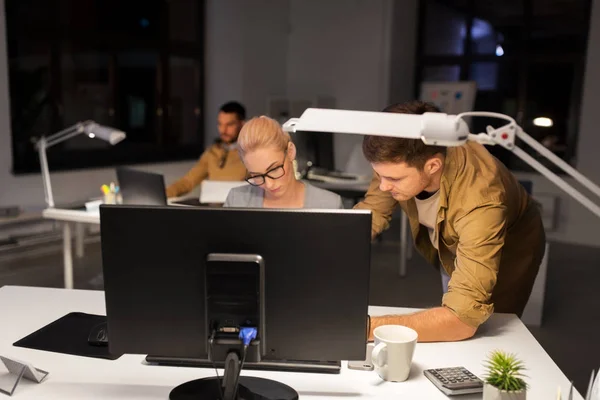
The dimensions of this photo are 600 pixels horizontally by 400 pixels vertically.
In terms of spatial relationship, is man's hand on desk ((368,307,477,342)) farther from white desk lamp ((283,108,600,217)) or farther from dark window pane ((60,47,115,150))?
dark window pane ((60,47,115,150))

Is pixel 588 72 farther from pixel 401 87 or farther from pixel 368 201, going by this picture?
pixel 368 201

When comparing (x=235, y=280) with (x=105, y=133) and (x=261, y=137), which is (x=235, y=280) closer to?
(x=261, y=137)

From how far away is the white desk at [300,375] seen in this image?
1170 millimetres

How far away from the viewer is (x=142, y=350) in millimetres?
1121

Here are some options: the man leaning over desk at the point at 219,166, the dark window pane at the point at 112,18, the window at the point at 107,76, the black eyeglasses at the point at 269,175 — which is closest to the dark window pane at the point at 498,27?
the window at the point at 107,76

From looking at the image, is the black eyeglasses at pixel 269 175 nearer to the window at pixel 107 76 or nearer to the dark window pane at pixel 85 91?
the window at pixel 107 76

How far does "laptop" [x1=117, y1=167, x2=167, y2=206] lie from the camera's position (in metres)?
2.83

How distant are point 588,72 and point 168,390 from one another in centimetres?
558

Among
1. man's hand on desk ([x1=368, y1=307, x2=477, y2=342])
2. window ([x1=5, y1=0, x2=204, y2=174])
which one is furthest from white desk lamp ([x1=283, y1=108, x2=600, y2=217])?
window ([x1=5, y1=0, x2=204, y2=174])

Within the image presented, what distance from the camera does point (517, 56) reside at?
608cm

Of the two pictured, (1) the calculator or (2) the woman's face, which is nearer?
(1) the calculator

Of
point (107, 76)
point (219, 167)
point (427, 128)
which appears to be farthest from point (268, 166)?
point (107, 76)

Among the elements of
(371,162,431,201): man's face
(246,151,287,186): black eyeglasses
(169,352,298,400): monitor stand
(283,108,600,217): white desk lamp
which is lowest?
(169,352,298,400): monitor stand

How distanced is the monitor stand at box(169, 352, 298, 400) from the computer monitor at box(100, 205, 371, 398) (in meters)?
0.03
